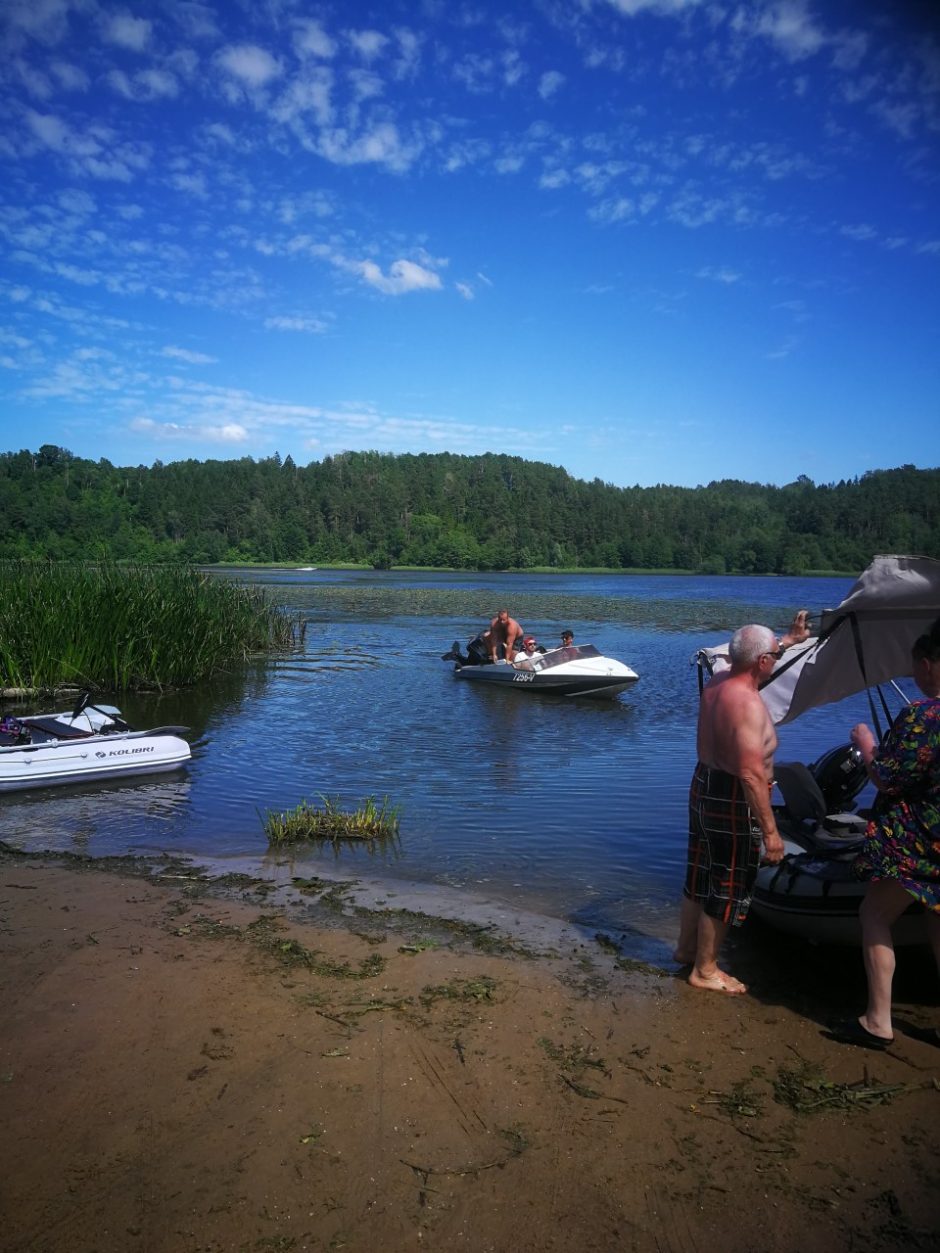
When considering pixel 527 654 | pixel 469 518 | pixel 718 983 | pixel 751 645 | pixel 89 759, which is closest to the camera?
pixel 751 645

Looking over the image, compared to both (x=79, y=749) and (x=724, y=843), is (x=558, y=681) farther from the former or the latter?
(x=724, y=843)

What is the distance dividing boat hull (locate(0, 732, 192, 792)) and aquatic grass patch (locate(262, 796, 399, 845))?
2931 mm

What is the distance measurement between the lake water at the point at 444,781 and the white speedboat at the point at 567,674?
0.31 meters

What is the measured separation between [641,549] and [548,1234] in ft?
416

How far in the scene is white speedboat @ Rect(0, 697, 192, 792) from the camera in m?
10.3

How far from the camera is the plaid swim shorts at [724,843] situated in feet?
15.5

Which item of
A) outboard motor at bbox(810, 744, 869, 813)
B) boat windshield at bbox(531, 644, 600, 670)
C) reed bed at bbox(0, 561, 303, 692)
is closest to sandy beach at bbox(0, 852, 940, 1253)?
outboard motor at bbox(810, 744, 869, 813)

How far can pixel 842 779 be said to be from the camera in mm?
6816

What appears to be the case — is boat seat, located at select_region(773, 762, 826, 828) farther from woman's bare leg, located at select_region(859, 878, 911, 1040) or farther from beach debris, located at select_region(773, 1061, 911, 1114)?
beach debris, located at select_region(773, 1061, 911, 1114)

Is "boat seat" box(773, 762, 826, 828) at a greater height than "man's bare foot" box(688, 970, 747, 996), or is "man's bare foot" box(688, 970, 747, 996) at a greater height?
"boat seat" box(773, 762, 826, 828)

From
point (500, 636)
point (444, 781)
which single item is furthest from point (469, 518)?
point (444, 781)

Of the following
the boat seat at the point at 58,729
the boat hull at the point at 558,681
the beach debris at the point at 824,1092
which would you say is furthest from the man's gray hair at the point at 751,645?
the boat hull at the point at 558,681

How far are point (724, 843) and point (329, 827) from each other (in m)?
4.92

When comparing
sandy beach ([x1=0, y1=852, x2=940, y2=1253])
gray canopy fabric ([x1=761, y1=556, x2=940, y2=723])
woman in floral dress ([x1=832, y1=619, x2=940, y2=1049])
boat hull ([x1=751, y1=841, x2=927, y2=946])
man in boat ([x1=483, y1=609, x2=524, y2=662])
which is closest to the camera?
sandy beach ([x1=0, y1=852, x2=940, y2=1253])
